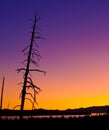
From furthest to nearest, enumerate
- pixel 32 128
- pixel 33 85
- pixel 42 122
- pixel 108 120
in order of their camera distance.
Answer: pixel 108 120, pixel 33 85, pixel 42 122, pixel 32 128

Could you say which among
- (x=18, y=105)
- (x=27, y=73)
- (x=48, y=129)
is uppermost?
(x=27, y=73)

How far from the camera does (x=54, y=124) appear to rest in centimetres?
3444

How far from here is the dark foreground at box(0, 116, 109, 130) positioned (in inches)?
1250

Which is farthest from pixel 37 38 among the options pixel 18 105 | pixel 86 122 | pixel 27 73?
pixel 86 122

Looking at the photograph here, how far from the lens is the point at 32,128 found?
31.5 m

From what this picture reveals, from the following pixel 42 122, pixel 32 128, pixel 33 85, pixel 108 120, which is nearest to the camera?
pixel 32 128

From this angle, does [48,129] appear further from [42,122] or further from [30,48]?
[30,48]

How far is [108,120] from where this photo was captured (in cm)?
3975

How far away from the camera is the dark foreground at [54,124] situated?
1250 inches

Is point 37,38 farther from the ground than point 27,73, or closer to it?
farther from the ground

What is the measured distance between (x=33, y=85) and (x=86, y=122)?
5.62 m

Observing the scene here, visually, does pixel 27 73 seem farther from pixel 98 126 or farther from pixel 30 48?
pixel 98 126

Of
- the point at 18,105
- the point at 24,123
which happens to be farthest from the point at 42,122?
the point at 18,105

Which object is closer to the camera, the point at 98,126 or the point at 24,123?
the point at 24,123
